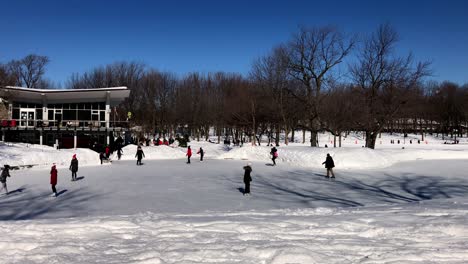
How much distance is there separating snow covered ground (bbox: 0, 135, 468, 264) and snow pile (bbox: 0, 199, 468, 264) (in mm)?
20

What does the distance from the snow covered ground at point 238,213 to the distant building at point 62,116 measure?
10746mm

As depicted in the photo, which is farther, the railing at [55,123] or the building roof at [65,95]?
the building roof at [65,95]

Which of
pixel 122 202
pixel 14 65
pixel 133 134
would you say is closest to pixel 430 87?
pixel 133 134

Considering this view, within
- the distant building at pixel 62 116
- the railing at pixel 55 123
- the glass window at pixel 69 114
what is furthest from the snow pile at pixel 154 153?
the glass window at pixel 69 114

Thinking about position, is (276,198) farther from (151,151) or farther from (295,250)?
(151,151)

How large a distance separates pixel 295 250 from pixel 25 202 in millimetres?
12277

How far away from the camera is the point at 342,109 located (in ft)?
142

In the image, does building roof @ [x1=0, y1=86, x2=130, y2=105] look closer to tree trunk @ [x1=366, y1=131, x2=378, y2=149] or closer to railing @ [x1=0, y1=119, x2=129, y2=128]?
railing @ [x1=0, y1=119, x2=129, y2=128]

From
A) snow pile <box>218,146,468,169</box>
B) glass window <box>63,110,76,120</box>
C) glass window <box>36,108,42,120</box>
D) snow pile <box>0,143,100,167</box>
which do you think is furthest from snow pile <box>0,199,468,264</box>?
glass window <box>36,108,42,120</box>

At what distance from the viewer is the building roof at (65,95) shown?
127 feet

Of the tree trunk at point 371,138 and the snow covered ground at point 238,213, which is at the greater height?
the tree trunk at point 371,138

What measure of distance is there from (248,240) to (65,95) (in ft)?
128

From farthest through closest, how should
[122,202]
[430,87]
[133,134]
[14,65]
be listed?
[430,87]
[14,65]
[133,134]
[122,202]

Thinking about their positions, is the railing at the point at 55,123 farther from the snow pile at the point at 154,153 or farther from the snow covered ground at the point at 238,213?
the snow covered ground at the point at 238,213
